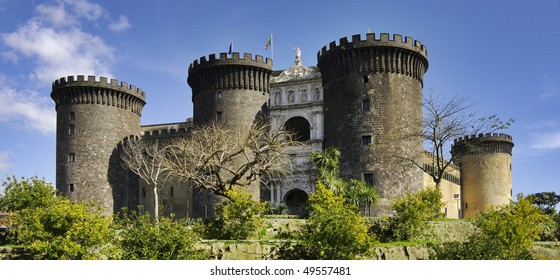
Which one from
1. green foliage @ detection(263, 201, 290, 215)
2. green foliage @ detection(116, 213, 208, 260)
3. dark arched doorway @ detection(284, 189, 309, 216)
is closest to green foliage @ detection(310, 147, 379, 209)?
green foliage @ detection(263, 201, 290, 215)

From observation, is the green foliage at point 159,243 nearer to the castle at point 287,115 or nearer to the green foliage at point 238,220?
the green foliage at point 238,220

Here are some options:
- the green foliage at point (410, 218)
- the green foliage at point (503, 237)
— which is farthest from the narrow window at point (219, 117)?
the green foliage at point (503, 237)

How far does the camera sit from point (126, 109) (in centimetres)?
5553

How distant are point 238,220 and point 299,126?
21.1 meters

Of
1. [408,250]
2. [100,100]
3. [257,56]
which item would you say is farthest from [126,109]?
[408,250]

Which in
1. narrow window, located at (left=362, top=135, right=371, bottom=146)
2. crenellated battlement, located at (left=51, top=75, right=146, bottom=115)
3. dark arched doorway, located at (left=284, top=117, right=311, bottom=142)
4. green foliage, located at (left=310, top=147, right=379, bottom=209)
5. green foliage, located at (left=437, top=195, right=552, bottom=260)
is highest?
crenellated battlement, located at (left=51, top=75, right=146, bottom=115)

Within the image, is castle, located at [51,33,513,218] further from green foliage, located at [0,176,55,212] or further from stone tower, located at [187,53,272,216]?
green foliage, located at [0,176,55,212]

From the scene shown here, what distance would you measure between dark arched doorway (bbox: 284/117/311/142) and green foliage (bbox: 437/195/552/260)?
73.8 feet

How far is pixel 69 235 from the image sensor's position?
25031mm

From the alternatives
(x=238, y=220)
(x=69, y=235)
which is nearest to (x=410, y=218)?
(x=238, y=220)

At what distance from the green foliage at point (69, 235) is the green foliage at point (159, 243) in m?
0.85

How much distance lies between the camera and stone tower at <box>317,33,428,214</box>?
137 ft

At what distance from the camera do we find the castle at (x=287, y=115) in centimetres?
4244

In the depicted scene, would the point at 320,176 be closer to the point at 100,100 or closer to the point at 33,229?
the point at 33,229
